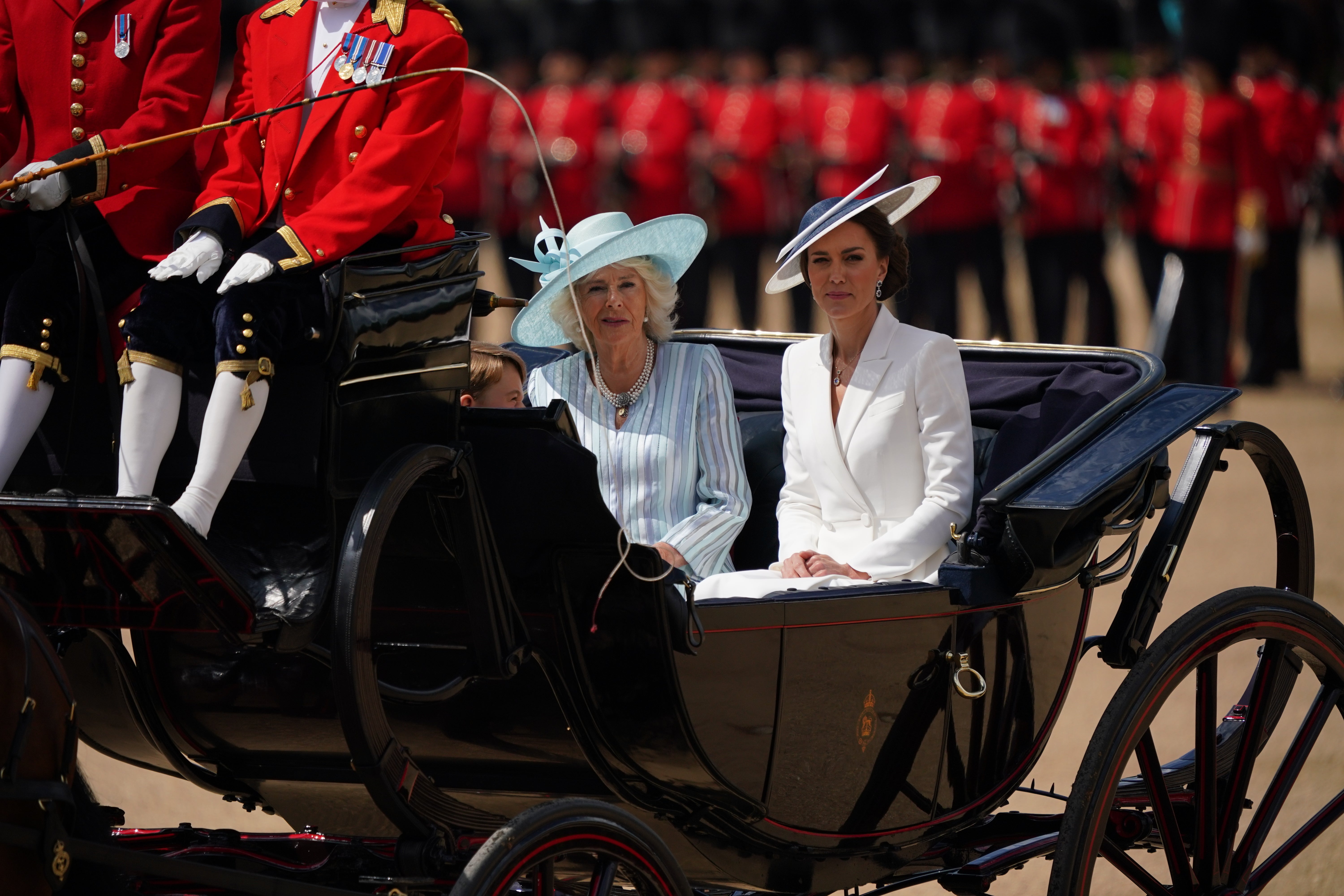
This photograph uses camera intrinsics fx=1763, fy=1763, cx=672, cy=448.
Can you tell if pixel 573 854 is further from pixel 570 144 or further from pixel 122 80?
pixel 570 144

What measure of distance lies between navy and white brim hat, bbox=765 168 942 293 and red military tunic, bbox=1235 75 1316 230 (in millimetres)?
7410

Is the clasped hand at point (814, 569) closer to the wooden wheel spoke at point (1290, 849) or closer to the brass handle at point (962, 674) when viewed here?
the brass handle at point (962, 674)

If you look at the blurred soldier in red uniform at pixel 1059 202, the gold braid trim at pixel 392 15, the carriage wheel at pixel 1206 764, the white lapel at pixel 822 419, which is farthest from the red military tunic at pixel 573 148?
the gold braid trim at pixel 392 15

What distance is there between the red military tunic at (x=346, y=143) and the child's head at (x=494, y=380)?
51 centimetres

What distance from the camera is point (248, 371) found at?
2.42 meters

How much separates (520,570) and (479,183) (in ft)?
33.4

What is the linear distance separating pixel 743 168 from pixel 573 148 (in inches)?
48.8

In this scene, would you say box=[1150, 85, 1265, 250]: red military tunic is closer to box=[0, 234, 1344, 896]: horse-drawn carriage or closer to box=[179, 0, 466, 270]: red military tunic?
box=[0, 234, 1344, 896]: horse-drawn carriage

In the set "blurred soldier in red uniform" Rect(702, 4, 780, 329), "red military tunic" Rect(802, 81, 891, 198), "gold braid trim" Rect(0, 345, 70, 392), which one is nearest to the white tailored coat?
"gold braid trim" Rect(0, 345, 70, 392)

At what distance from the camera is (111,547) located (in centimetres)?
236

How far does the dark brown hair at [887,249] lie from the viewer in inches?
128

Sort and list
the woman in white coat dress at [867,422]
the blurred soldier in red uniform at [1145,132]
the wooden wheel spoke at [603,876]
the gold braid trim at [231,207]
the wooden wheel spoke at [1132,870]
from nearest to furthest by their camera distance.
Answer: the wooden wheel spoke at [603,876] → the gold braid trim at [231,207] → the wooden wheel spoke at [1132,870] → the woman in white coat dress at [867,422] → the blurred soldier in red uniform at [1145,132]

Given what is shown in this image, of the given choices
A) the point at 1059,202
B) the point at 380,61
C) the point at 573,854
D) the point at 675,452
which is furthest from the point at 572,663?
the point at 1059,202

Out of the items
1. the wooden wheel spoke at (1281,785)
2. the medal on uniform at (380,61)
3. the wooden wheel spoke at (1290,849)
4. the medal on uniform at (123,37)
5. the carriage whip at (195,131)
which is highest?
the medal on uniform at (123,37)
